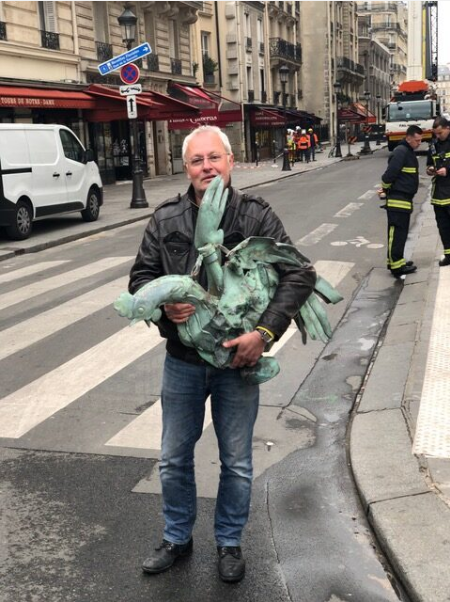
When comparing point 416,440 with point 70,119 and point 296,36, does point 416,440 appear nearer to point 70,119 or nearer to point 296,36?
point 70,119

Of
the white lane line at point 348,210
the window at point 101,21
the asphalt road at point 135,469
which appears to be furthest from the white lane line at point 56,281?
the window at point 101,21

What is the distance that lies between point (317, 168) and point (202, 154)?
105 ft

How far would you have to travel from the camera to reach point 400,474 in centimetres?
394

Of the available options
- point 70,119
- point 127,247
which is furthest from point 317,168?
point 127,247

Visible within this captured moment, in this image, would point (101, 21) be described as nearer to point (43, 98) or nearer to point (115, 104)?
point (115, 104)

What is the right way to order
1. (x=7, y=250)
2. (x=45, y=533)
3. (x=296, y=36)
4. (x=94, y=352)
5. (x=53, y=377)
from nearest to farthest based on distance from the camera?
(x=45, y=533)
(x=53, y=377)
(x=94, y=352)
(x=7, y=250)
(x=296, y=36)

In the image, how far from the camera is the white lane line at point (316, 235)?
1240cm

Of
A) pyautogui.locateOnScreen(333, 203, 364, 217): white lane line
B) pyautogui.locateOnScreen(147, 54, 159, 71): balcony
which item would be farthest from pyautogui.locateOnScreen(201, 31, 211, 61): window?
pyautogui.locateOnScreen(333, 203, 364, 217): white lane line

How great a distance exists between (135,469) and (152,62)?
1166 inches

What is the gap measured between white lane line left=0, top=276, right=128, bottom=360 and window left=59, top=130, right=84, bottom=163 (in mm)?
6850

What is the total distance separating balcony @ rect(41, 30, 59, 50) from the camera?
23.4 meters

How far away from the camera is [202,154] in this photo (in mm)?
2990

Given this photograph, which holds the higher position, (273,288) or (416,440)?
(273,288)

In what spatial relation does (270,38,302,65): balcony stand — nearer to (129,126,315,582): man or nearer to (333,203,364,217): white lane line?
(333,203,364,217): white lane line
